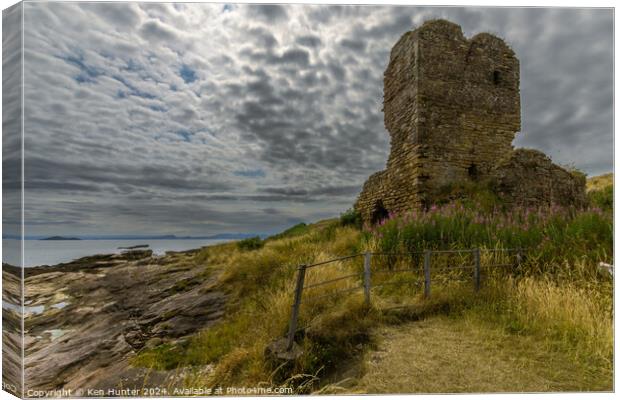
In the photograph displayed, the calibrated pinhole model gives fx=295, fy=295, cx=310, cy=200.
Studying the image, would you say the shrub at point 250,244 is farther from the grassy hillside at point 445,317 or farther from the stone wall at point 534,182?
the stone wall at point 534,182

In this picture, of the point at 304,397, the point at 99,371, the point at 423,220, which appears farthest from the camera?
the point at 423,220

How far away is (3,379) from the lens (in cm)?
350

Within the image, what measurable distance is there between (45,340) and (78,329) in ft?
4.06

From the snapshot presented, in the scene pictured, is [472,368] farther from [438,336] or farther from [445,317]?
[445,317]

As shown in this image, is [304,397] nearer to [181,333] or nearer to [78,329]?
[181,333]

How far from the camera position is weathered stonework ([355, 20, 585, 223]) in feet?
28.4

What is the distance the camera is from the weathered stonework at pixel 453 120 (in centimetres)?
865

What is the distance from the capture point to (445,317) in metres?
4.40

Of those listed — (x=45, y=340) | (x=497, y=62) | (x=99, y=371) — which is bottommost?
(x=99, y=371)

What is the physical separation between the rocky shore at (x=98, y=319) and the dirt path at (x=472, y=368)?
2.61 meters

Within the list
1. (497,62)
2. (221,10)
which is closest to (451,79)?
(497,62)

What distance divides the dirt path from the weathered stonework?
201 inches

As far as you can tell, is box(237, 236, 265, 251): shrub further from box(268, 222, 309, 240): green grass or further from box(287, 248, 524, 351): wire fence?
box(287, 248, 524, 351): wire fence

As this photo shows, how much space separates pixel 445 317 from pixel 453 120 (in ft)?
21.6
